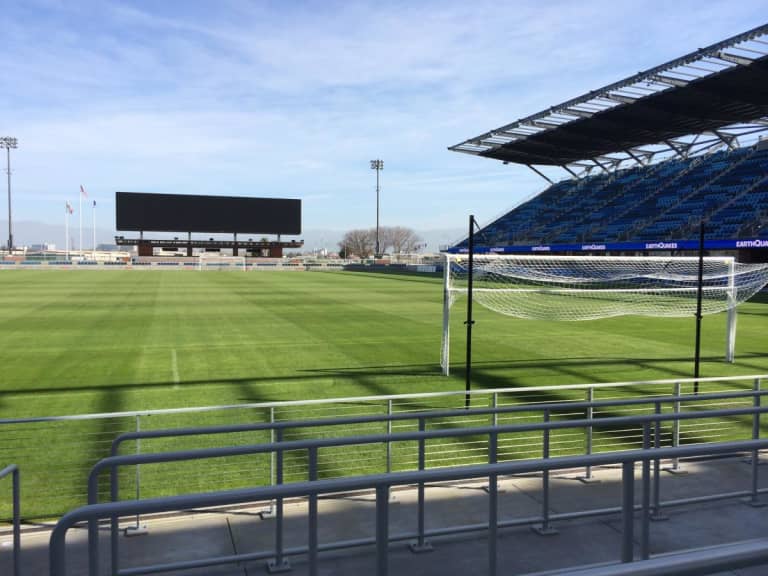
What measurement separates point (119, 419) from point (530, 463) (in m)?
8.39

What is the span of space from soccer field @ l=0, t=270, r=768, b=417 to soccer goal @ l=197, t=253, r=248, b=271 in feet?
162

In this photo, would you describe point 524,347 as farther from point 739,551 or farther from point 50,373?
point 739,551

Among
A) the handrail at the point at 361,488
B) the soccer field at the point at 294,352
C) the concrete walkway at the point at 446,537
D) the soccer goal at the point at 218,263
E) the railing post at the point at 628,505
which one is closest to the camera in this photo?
the handrail at the point at 361,488

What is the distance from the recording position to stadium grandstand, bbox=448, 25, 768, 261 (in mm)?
38656

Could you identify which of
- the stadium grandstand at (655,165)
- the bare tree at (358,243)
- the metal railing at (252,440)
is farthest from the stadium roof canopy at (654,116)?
the bare tree at (358,243)

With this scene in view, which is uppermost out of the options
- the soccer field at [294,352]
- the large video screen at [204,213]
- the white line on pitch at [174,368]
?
the large video screen at [204,213]

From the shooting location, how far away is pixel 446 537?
500 cm

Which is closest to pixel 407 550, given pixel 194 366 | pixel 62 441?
pixel 62 441

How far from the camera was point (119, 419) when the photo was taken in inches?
377

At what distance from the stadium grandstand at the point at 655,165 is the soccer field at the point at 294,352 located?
54.0 ft

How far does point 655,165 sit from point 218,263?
5486 centimetres

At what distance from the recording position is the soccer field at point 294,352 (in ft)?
38.9

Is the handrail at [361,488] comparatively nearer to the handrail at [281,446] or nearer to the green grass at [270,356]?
the handrail at [281,446]

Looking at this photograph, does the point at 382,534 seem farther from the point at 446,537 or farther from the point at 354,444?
the point at 446,537
